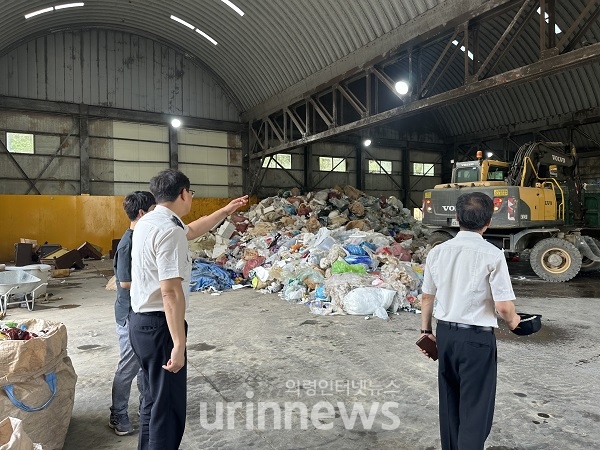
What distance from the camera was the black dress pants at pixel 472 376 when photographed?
196 centimetres

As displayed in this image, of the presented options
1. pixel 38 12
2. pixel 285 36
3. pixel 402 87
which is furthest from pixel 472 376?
pixel 38 12

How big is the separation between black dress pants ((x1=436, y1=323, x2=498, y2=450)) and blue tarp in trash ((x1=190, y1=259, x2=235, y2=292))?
6.21 meters

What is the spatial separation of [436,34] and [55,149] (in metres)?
11.8

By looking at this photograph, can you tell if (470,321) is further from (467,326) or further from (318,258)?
(318,258)

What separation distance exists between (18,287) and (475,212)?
6.14m

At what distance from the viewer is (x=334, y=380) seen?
3.55m

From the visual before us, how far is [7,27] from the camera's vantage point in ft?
36.2

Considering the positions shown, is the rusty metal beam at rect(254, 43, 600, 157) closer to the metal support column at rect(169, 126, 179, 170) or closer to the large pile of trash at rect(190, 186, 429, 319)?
the large pile of trash at rect(190, 186, 429, 319)

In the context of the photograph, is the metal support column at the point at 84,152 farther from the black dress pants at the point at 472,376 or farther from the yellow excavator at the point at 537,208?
the black dress pants at the point at 472,376

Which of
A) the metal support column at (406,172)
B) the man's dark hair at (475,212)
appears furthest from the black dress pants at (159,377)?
the metal support column at (406,172)

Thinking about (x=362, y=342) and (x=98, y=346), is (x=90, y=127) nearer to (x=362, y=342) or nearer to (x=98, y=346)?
(x=98, y=346)

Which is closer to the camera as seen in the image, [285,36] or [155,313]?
[155,313]

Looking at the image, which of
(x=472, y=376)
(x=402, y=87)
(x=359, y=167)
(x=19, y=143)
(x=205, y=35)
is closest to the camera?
(x=472, y=376)

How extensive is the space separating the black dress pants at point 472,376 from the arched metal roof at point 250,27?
24.8ft
